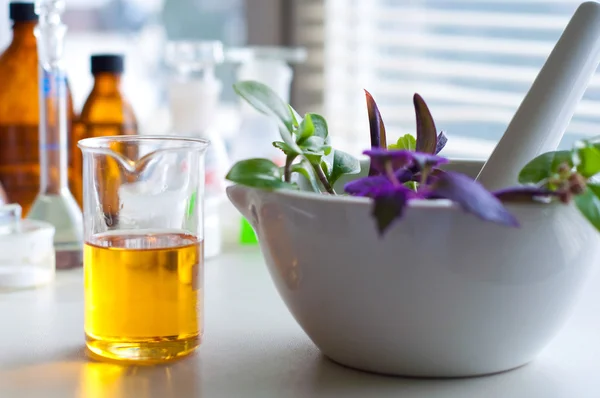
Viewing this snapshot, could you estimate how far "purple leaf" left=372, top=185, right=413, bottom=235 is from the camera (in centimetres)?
47

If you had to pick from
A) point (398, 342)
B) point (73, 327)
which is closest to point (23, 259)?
point (73, 327)

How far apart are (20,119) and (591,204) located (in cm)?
80

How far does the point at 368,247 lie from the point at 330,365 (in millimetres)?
126

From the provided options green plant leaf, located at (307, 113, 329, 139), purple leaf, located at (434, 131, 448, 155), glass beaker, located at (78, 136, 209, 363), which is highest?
green plant leaf, located at (307, 113, 329, 139)

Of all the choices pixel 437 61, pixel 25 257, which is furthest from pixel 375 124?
pixel 437 61

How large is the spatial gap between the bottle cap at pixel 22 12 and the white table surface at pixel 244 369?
429 millimetres

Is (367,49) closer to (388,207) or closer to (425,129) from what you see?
(425,129)

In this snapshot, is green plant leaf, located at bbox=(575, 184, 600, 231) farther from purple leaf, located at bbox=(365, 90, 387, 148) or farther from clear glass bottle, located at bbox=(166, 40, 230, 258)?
clear glass bottle, located at bbox=(166, 40, 230, 258)

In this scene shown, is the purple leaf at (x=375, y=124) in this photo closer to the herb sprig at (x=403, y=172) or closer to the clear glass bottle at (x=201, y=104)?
the herb sprig at (x=403, y=172)

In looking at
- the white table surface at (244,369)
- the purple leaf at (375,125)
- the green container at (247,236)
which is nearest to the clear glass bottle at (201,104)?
the green container at (247,236)

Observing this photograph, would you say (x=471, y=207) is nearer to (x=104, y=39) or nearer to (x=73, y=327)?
(x=73, y=327)

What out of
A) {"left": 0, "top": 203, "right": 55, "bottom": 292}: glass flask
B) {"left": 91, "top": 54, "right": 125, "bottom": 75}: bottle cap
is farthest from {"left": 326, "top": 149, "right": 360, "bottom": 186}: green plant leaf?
{"left": 91, "top": 54, "right": 125, "bottom": 75}: bottle cap

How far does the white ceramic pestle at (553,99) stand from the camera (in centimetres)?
64

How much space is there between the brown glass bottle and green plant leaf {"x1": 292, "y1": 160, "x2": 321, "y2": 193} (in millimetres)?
573
